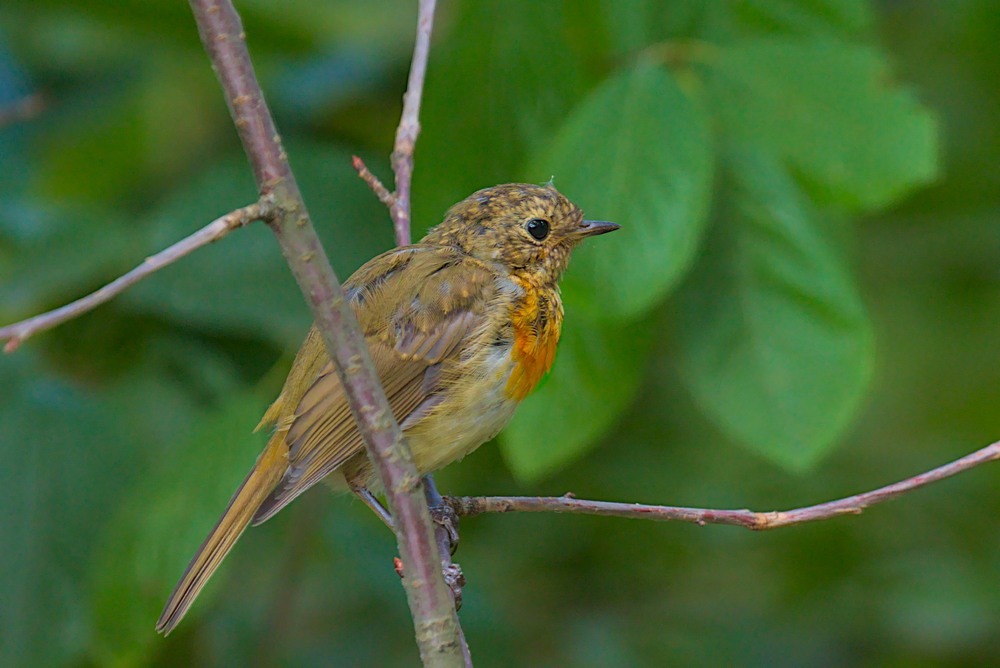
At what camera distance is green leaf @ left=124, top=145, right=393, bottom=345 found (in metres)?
3.17

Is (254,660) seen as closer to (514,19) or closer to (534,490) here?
(534,490)

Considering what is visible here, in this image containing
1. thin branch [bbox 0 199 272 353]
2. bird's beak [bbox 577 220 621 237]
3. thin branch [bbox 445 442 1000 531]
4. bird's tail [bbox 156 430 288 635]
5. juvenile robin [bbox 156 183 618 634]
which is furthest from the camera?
juvenile robin [bbox 156 183 618 634]

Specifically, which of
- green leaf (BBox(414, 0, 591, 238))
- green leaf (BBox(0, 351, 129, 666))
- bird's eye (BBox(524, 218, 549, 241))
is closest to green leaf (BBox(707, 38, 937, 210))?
→ green leaf (BBox(414, 0, 591, 238))

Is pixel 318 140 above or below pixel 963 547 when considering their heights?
above

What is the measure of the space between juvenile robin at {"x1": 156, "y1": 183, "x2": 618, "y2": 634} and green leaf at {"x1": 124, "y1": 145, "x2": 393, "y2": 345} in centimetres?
23

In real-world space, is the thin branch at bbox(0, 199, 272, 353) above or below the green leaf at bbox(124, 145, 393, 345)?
above

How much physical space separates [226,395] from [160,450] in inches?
11.3

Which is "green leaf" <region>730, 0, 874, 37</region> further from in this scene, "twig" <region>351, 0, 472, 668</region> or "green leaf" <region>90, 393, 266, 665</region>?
"green leaf" <region>90, 393, 266, 665</region>

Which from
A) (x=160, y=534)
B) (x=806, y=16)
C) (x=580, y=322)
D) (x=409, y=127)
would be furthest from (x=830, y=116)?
(x=160, y=534)

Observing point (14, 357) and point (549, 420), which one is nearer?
point (549, 420)

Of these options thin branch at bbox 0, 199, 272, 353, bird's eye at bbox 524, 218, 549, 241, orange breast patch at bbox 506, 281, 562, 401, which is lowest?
orange breast patch at bbox 506, 281, 562, 401

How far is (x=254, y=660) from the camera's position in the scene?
367 centimetres

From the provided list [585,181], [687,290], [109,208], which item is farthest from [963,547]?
[109,208]

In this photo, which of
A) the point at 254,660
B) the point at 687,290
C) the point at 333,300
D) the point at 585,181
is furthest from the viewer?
the point at 254,660
